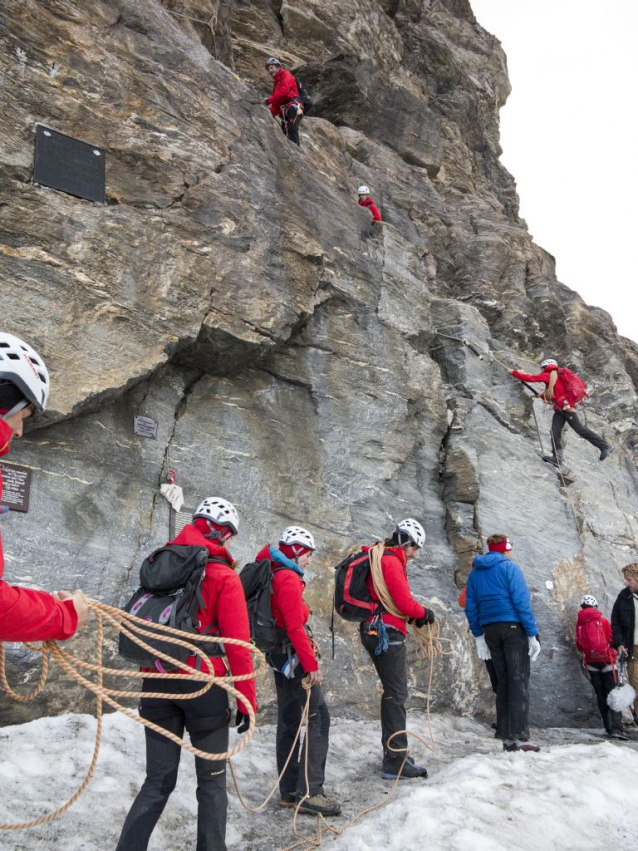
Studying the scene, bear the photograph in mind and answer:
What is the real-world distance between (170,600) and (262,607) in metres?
1.40

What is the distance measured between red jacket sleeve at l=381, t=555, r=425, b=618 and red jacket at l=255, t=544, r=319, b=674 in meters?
1.15

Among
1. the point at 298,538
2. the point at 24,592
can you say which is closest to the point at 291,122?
the point at 298,538

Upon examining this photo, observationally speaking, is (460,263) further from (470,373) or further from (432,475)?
(432,475)

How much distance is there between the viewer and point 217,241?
9.28 metres

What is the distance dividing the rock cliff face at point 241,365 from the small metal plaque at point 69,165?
155mm

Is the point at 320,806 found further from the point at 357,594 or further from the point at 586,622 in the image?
the point at 586,622

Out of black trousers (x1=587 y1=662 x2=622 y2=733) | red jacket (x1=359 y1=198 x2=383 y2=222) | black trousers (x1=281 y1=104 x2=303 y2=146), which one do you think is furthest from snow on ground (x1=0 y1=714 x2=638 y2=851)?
red jacket (x1=359 y1=198 x2=383 y2=222)

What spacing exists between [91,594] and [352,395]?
208 inches

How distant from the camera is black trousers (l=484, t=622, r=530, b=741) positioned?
6773 mm

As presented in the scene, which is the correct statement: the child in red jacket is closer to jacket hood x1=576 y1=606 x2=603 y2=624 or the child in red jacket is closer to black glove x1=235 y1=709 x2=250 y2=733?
jacket hood x1=576 y1=606 x2=603 y2=624

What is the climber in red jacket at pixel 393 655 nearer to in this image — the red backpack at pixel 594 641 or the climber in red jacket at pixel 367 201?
the red backpack at pixel 594 641

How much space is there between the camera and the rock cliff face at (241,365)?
24.7ft

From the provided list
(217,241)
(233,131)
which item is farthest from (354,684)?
(233,131)

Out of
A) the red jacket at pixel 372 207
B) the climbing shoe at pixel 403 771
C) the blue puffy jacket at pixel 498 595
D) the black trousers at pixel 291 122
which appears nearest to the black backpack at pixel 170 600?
the climbing shoe at pixel 403 771
